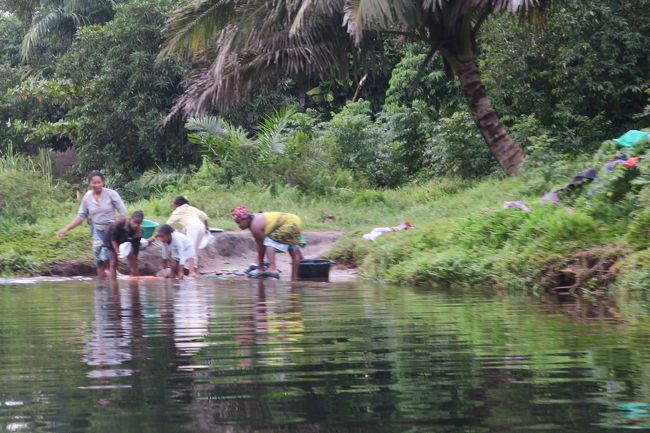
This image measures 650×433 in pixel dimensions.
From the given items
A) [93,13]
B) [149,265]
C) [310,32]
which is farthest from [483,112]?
[93,13]

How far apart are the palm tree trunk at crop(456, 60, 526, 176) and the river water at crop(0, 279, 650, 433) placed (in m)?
8.52

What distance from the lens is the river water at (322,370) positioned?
399cm

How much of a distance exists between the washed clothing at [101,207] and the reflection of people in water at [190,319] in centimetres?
317

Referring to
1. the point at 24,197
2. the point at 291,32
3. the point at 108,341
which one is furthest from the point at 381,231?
the point at 108,341

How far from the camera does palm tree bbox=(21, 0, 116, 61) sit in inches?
1277

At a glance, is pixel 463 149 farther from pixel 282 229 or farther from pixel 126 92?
pixel 126 92

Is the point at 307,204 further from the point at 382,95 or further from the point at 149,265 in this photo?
the point at 382,95

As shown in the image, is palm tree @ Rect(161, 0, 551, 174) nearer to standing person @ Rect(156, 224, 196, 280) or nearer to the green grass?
the green grass

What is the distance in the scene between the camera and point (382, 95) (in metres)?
28.7

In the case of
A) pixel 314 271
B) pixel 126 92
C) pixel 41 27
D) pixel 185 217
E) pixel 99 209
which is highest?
pixel 41 27

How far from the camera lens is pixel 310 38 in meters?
17.7

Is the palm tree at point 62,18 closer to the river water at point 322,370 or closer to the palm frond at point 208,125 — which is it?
the palm frond at point 208,125

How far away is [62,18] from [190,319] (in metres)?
27.1

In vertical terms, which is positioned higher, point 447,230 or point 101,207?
point 101,207
